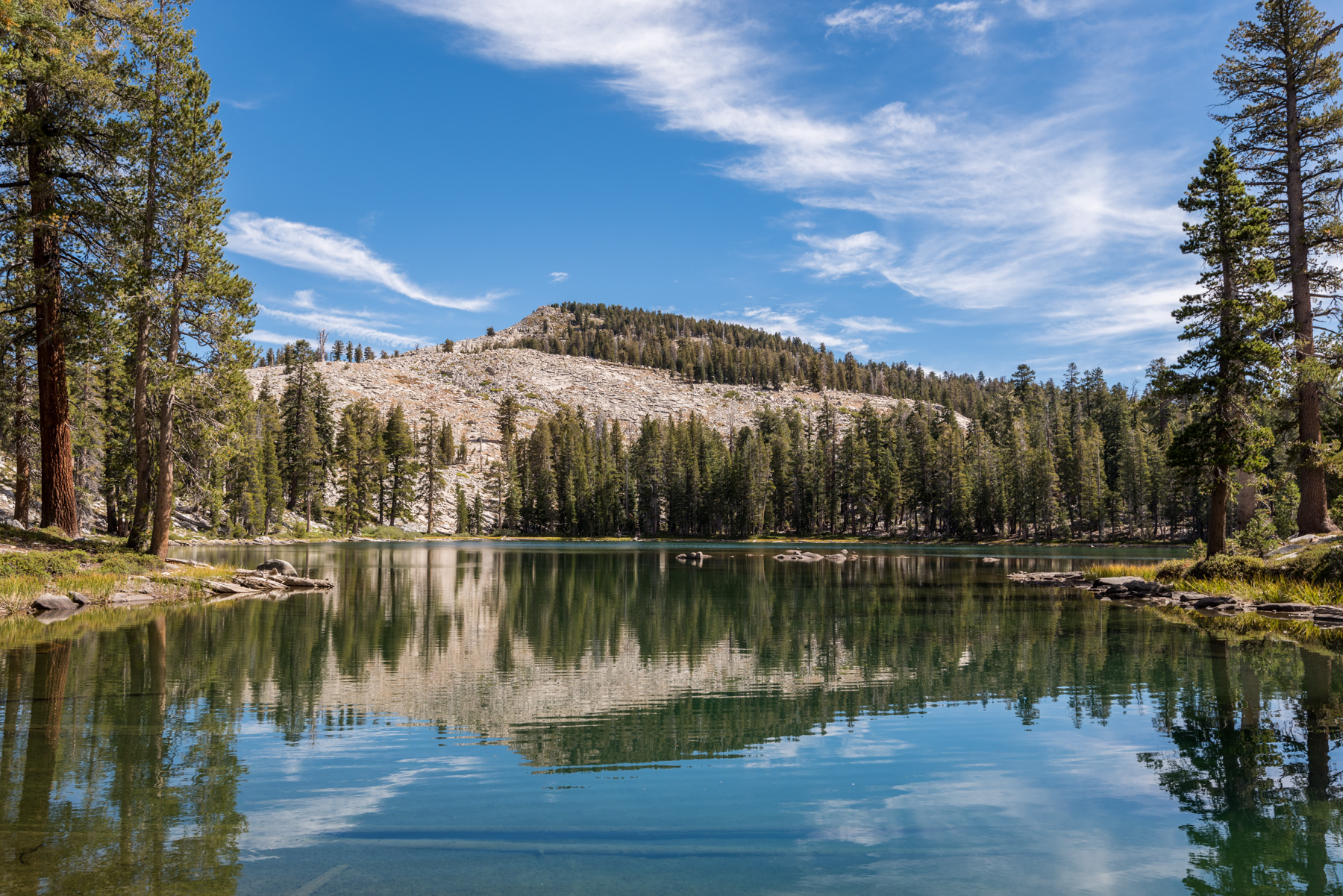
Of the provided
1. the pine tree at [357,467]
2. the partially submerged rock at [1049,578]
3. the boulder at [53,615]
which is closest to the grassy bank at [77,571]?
the boulder at [53,615]

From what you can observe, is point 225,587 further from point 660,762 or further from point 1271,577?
point 1271,577

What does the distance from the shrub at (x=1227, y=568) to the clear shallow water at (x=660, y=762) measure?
395 inches

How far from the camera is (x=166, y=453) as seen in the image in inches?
1122

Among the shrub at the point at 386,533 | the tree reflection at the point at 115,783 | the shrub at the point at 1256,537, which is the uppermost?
the shrub at the point at 1256,537

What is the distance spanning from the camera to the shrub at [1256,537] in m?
32.8

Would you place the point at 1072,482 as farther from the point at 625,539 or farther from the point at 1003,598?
the point at 1003,598

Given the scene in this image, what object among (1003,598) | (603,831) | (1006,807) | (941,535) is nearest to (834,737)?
(1006,807)

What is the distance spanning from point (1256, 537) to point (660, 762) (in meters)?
35.4

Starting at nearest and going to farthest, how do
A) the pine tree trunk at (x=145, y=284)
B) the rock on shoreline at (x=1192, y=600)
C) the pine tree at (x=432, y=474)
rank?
1. the rock on shoreline at (x=1192, y=600)
2. the pine tree trunk at (x=145, y=284)
3. the pine tree at (x=432, y=474)

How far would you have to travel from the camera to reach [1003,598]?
32375 millimetres

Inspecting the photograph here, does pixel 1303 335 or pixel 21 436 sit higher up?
pixel 1303 335

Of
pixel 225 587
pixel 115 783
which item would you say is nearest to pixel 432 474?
pixel 225 587

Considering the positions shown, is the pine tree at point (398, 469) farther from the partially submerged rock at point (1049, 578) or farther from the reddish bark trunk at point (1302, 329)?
the reddish bark trunk at point (1302, 329)

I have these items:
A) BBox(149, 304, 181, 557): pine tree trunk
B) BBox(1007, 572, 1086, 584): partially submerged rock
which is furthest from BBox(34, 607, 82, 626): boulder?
BBox(1007, 572, 1086, 584): partially submerged rock
